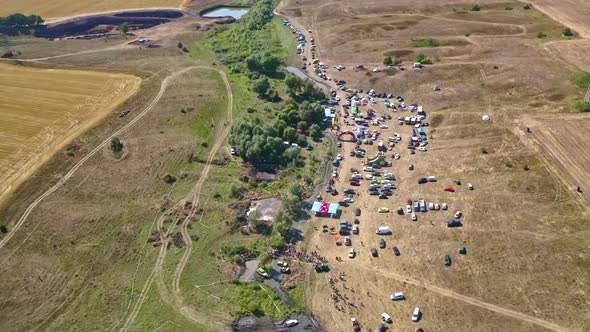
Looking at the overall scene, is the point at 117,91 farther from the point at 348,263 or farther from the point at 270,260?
the point at 348,263

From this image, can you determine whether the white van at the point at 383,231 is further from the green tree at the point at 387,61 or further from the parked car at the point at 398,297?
the green tree at the point at 387,61

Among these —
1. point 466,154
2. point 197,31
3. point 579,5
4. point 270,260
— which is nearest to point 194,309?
point 270,260

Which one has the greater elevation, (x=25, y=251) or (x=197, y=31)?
(x=197, y=31)

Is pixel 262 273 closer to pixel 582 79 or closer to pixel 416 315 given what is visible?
pixel 416 315

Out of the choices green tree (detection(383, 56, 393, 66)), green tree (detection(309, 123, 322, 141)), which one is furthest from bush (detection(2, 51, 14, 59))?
green tree (detection(383, 56, 393, 66))

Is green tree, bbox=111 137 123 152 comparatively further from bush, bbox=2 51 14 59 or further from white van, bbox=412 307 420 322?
bush, bbox=2 51 14 59

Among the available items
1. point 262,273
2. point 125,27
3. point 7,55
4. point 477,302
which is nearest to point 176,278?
point 262,273
